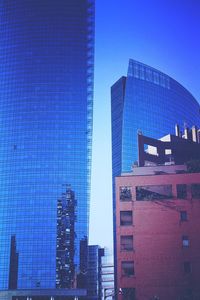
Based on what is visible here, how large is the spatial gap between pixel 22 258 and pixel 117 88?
81.5m

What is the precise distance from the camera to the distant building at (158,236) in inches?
2633

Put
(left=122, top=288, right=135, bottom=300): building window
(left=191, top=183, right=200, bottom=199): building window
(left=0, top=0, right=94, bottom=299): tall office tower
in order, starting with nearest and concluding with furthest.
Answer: (left=122, top=288, right=135, bottom=300): building window
(left=191, top=183, right=200, bottom=199): building window
(left=0, top=0, right=94, bottom=299): tall office tower

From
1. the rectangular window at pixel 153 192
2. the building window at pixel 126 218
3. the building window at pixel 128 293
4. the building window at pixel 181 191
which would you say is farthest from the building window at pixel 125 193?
the building window at pixel 128 293

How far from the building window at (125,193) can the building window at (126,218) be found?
7.02 feet

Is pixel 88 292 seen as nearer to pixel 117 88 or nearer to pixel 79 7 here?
pixel 117 88

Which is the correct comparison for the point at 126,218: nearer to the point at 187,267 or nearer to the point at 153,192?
the point at 153,192

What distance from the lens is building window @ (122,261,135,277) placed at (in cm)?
6812

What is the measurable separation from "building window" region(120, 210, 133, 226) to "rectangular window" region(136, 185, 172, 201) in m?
Result: 2.88

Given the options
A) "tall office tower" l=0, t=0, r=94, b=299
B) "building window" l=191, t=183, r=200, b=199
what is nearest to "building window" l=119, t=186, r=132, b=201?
"building window" l=191, t=183, r=200, b=199

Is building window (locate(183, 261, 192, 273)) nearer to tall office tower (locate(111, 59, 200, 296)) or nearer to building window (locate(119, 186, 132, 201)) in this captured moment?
building window (locate(119, 186, 132, 201))

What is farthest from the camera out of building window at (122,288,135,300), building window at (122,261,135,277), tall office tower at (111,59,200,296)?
tall office tower at (111,59,200,296)

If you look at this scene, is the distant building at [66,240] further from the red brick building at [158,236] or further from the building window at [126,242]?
the building window at [126,242]

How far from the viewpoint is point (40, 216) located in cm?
15812

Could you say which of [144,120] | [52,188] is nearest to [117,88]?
[144,120]
